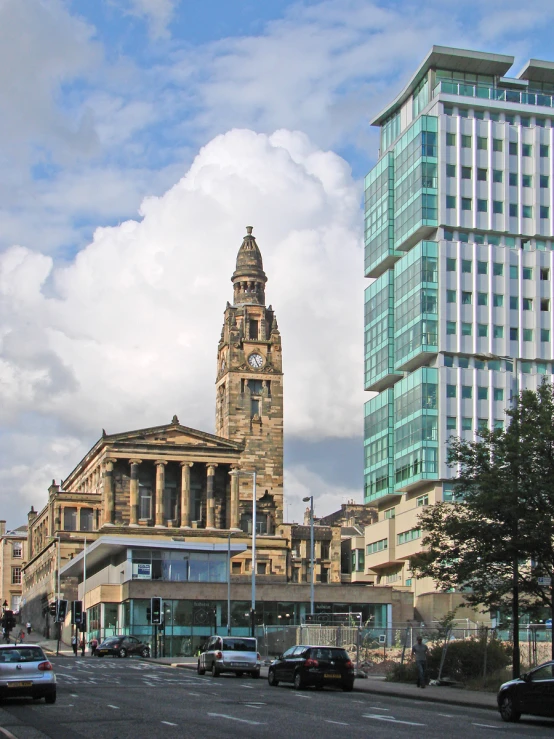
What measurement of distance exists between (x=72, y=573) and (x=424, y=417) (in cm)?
3995

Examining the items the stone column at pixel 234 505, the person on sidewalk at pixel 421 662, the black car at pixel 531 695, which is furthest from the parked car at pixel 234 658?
the stone column at pixel 234 505

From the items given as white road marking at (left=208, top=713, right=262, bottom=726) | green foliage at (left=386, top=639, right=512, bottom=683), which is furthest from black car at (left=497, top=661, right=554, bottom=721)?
green foliage at (left=386, top=639, right=512, bottom=683)

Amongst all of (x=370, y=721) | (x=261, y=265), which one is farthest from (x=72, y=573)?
(x=370, y=721)

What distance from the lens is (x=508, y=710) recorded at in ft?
94.4

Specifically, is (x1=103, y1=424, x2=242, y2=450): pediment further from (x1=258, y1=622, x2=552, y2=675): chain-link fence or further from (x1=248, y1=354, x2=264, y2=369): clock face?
(x1=258, y1=622, x2=552, y2=675): chain-link fence

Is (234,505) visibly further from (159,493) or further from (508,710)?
(508,710)

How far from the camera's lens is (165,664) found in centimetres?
6412

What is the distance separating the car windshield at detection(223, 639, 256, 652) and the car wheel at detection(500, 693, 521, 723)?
2213 centimetres

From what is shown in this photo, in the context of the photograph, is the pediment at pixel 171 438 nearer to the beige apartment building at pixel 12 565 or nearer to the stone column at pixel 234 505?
the stone column at pixel 234 505

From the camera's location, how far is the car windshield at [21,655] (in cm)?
3155

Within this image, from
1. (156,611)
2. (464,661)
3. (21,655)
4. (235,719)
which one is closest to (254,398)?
(156,611)

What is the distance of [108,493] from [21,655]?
90.5 meters

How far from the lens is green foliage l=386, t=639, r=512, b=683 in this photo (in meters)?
42.4

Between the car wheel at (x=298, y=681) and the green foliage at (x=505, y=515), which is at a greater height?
the green foliage at (x=505, y=515)
